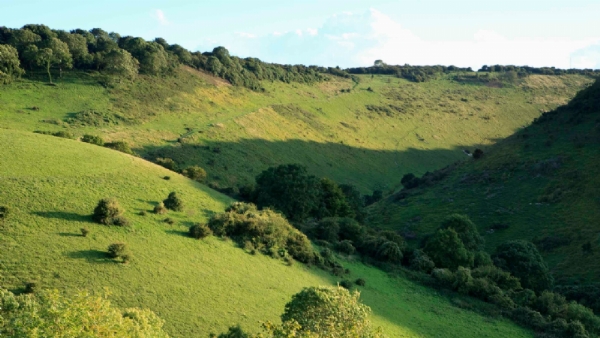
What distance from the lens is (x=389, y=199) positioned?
87.9 metres

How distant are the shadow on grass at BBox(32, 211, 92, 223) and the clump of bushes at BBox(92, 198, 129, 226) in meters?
0.55

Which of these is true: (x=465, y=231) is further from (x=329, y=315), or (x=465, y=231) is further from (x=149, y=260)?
(x=329, y=315)

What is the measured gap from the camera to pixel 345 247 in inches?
1934

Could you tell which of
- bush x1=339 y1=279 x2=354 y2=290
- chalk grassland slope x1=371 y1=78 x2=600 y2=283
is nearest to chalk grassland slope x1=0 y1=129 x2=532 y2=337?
bush x1=339 y1=279 x2=354 y2=290

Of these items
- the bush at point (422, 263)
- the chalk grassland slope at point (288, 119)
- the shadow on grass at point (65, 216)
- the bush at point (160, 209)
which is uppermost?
the chalk grassland slope at point (288, 119)

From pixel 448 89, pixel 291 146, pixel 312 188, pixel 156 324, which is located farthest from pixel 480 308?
pixel 448 89

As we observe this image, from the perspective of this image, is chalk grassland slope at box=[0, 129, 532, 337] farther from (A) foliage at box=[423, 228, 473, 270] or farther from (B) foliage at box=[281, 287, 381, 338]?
(A) foliage at box=[423, 228, 473, 270]

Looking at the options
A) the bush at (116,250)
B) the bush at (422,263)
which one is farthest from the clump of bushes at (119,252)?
the bush at (422,263)

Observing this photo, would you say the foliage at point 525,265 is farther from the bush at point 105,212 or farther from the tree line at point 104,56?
the tree line at point 104,56

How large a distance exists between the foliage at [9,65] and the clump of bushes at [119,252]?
204ft

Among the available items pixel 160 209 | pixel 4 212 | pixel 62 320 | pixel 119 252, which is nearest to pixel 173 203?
pixel 160 209

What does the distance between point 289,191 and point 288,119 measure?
5863cm

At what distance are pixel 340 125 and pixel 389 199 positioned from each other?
39.1 metres

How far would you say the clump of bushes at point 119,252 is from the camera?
30.1 m
